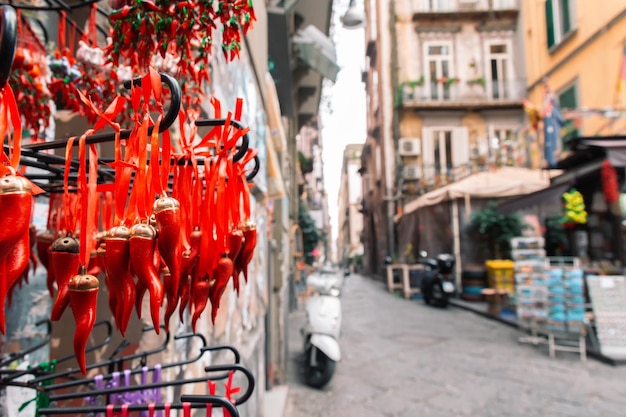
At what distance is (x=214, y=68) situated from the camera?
2148 mm

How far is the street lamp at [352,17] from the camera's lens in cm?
925

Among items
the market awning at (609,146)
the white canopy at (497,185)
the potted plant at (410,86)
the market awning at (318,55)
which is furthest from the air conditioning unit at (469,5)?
the market awning at (318,55)

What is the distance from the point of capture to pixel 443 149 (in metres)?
17.7

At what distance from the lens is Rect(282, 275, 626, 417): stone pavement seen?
13.5 feet

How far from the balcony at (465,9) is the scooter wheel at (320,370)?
1738 centimetres

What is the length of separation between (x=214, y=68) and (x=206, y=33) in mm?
947

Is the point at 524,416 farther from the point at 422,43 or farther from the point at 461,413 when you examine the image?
the point at 422,43

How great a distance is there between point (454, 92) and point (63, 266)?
18924mm

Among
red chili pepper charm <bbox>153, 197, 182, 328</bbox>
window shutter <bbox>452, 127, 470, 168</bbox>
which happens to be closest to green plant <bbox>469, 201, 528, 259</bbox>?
window shutter <bbox>452, 127, 470, 168</bbox>

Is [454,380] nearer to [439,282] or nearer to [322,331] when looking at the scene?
[322,331]

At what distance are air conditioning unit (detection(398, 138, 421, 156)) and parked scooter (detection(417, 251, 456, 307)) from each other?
286 inches

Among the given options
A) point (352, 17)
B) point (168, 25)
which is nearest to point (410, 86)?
point (352, 17)

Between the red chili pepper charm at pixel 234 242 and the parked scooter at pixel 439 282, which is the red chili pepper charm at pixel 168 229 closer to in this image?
the red chili pepper charm at pixel 234 242

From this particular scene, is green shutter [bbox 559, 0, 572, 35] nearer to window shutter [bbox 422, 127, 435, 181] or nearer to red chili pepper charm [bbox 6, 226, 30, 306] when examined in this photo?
window shutter [bbox 422, 127, 435, 181]
